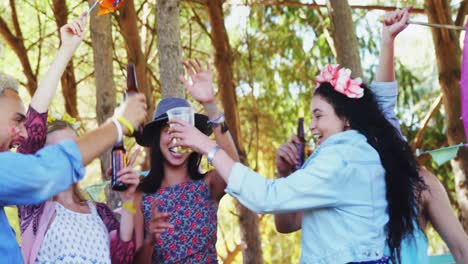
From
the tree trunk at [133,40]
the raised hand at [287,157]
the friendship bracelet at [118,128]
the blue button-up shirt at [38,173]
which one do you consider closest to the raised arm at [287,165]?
the raised hand at [287,157]

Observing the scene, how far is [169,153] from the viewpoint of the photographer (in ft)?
13.9

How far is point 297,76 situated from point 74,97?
4.35 meters

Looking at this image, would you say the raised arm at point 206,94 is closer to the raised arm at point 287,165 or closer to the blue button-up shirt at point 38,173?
the raised arm at point 287,165

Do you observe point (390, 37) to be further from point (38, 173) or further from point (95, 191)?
point (95, 191)

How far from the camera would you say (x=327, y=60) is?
1361 centimetres

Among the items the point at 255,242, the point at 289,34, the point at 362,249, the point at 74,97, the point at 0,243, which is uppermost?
the point at 289,34

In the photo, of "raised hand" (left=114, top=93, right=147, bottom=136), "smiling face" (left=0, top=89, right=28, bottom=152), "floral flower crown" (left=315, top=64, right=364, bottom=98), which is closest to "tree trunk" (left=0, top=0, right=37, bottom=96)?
"floral flower crown" (left=315, top=64, right=364, bottom=98)

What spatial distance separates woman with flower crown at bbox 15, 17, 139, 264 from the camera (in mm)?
3445

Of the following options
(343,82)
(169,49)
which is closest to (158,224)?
(343,82)

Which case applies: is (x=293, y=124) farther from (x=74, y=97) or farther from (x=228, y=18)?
(x=74, y=97)

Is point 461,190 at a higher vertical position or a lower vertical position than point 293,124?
lower

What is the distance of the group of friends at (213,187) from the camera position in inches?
114

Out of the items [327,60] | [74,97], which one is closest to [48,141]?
[74,97]

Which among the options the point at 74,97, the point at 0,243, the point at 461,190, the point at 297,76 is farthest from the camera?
the point at 297,76
